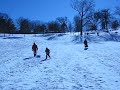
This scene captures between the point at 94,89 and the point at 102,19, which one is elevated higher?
the point at 102,19

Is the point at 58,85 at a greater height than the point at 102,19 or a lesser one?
lesser

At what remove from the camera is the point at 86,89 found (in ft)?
44.9

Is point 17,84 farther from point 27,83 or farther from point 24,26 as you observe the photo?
point 24,26

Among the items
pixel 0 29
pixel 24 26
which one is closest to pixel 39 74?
pixel 0 29

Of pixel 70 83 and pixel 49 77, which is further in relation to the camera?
pixel 49 77

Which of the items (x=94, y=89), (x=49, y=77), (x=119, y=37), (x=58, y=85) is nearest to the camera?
(x=94, y=89)

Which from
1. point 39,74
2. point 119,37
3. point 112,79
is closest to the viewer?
point 112,79

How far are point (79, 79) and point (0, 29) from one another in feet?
315

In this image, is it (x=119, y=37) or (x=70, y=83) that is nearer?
(x=70, y=83)

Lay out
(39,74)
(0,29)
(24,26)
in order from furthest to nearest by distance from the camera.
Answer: (24,26)
(0,29)
(39,74)

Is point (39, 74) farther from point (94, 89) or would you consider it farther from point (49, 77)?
point (94, 89)

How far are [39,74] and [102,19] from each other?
98.5 metres

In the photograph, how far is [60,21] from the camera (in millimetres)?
133375

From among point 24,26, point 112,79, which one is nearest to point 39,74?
point 112,79
